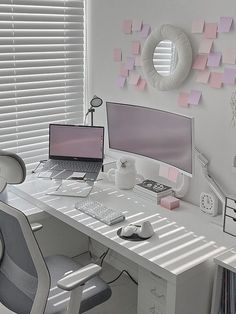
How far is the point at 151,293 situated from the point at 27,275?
73cm

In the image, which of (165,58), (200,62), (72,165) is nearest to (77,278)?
(72,165)

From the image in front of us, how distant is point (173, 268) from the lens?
1.74m

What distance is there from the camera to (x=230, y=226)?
6.80ft

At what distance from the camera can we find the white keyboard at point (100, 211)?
2131 mm

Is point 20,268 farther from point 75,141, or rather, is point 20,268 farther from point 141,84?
point 141,84

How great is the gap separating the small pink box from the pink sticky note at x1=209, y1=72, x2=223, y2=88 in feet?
2.16

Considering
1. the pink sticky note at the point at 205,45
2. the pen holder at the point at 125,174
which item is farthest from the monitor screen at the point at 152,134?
the pink sticky note at the point at 205,45

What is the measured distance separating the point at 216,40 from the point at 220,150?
0.58 m

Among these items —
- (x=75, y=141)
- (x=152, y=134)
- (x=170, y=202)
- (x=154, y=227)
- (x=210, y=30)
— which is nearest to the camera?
(x=154, y=227)

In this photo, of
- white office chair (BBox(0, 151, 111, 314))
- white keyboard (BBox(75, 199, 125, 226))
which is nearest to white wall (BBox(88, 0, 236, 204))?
white keyboard (BBox(75, 199, 125, 226))

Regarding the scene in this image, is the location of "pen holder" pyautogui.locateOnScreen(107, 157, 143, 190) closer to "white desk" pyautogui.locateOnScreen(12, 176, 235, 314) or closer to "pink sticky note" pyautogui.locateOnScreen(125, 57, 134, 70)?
"white desk" pyautogui.locateOnScreen(12, 176, 235, 314)

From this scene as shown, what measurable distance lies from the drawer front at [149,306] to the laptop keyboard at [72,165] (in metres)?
0.89

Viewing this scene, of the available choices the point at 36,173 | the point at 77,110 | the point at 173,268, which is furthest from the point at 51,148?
the point at 173,268

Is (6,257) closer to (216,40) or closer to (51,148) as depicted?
(51,148)
